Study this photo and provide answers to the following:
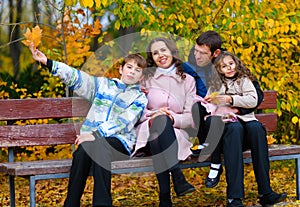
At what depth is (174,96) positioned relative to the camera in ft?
16.6

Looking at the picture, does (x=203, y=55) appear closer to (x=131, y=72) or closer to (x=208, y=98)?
(x=208, y=98)

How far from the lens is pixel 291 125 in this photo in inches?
284

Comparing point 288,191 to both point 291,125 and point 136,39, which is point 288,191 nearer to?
point 291,125

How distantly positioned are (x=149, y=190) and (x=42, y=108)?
194cm

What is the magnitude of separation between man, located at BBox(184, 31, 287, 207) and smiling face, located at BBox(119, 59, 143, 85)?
41 centimetres

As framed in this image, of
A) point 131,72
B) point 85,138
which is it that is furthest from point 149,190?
point 85,138

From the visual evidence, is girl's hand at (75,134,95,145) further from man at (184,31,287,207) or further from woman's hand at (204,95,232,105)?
woman's hand at (204,95,232,105)

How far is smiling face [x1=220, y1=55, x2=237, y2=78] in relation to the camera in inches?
197

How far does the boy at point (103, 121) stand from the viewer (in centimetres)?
442

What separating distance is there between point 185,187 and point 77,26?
283 cm

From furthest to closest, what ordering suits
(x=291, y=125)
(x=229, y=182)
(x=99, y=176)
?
(x=291, y=125) → (x=229, y=182) → (x=99, y=176)

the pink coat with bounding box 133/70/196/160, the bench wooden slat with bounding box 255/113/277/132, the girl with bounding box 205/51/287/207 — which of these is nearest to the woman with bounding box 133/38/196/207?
the pink coat with bounding box 133/70/196/160

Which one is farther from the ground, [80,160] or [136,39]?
[136,39]

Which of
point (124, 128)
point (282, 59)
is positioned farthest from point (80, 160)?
point (282, 59)
